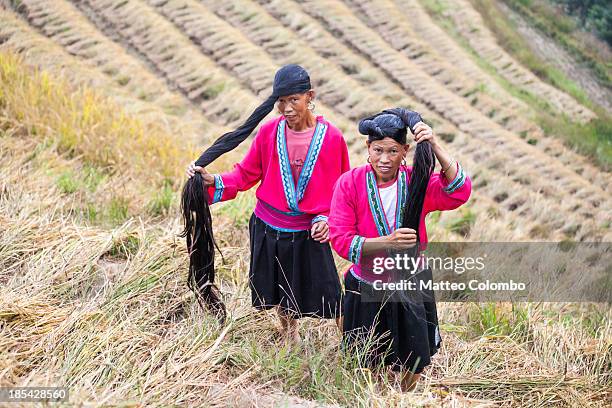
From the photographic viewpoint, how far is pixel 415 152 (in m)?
2.66

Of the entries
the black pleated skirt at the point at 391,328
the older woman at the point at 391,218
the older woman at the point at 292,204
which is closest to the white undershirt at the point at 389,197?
the older woman at the point at 391,218

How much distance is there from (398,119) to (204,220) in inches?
38.2

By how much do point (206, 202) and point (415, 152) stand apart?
0.95 meters

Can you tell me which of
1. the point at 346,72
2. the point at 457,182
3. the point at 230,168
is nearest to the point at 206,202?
the point at 457,182

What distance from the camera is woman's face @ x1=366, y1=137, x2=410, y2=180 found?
269 centimetres

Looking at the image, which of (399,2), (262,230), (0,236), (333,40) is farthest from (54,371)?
(399,2)

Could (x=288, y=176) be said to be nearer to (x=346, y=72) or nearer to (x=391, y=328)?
(x=391, y=328)

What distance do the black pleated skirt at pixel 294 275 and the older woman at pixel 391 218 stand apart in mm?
250

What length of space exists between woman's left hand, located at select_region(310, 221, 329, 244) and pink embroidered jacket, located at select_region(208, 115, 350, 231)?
4 cm

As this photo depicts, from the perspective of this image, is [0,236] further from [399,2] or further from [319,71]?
[399,2]

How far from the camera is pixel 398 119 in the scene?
268 centimetres

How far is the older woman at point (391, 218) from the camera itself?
2.65 m

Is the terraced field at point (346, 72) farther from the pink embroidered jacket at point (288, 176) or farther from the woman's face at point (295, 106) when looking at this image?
the woman's face at point (295, 106)

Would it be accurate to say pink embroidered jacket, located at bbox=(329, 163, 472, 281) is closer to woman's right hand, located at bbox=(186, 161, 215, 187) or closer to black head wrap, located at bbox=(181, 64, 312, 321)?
black head wrap, located at bbox=(181, 64, 312, 321)
